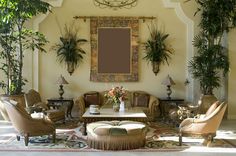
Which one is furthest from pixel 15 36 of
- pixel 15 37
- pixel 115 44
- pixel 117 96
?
pixel 117 96

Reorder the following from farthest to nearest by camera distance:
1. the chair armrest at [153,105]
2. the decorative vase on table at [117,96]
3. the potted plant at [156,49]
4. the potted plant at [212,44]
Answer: the potted plant at [156,49] → the potted plant at [212,44] → the chair armrest at [153,105] → the decorative vase on table at [117,96]

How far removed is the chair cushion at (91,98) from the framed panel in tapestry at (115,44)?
86 cm

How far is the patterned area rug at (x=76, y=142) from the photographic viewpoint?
6648mm

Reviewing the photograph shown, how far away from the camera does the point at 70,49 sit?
33.2ft

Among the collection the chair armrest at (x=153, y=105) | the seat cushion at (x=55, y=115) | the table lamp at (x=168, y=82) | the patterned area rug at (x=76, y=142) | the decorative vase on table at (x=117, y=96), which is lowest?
the patterned area rug at (x=76, y=142)

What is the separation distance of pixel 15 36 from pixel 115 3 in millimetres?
2930

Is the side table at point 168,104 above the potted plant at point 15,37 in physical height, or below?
below

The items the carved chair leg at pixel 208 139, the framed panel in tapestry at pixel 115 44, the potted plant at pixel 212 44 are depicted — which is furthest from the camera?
the framed panel in tapestry at pixel 115 44

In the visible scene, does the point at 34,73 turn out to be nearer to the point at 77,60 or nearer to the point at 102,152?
the point at 77,60

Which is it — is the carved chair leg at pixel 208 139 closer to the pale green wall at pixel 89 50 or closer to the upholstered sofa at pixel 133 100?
the upholstered sofa at pixel 133 100

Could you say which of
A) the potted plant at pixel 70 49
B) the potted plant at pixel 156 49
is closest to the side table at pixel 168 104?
the potted plant at pixel 156 49

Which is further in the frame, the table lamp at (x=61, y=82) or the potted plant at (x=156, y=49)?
the potted plant at (x=156, y=49)

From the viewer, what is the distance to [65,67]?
1042cm

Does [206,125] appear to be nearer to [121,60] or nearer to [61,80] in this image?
[121,60]
